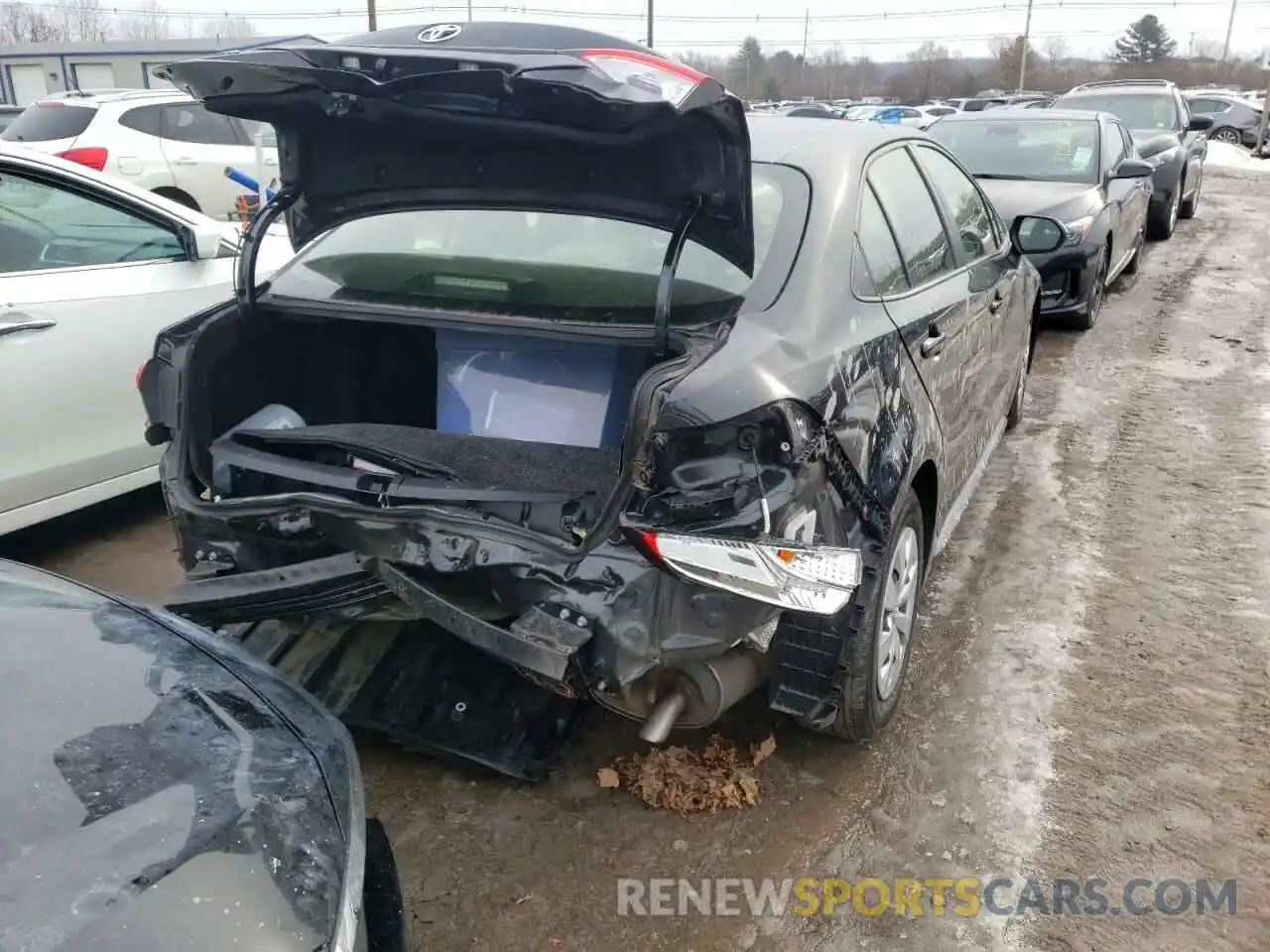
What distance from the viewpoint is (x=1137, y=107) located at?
12.3m

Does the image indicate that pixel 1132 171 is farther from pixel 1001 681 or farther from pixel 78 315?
pixel 78 315

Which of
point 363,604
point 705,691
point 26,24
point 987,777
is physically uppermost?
point 26,24

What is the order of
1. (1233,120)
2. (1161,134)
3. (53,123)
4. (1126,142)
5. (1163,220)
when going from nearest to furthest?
(1126,142), (53,123), (1163,220), (1161,134), (1233,120)

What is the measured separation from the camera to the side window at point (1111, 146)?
8.12 m

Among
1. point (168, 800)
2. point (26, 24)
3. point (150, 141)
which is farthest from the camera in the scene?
point (26, 24)

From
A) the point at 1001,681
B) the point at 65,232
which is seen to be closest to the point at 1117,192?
the point at 1001,681

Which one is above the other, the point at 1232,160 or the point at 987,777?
the point at 1232,160

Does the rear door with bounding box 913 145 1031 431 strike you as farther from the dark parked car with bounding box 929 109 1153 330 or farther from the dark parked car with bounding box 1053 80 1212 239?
the dark parked car with bounding box 1053 80 1212 239

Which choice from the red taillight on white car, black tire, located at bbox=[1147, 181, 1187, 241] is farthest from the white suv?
black tire, located at bbox=[1147, 181, 1187, 241]

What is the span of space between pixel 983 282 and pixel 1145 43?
90084mm

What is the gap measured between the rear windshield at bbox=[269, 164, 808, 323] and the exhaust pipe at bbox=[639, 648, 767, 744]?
2.77 ft

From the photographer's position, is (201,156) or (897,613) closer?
(897,613)

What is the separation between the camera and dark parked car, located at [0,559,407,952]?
1.37 meters

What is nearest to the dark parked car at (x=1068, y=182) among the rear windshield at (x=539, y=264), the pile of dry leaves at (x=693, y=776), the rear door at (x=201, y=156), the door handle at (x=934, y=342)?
the door handle at (x=934, y=342)
